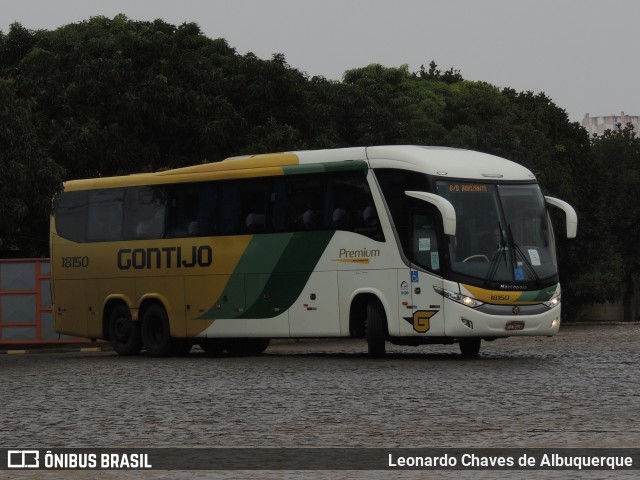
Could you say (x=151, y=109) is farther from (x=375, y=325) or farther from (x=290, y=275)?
(x=375, y=325)

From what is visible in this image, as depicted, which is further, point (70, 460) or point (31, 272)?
point (31, 272)

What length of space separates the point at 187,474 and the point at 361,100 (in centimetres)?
4346

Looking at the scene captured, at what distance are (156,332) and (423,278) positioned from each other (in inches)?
267

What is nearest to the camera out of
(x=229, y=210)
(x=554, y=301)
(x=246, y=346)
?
(x=554, y=301)

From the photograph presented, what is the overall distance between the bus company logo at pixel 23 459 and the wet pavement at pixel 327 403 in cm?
52

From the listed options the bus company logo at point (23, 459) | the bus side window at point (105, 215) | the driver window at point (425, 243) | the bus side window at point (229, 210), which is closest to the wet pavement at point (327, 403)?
the bus company logo at point (23, 459)

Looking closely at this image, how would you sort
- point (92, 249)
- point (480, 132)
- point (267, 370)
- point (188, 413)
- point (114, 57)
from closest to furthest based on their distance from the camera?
point (188, 413)
point (267, 370)
point (92, 249)
point (114, 57)
point (480, 132)

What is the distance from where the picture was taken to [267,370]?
76.7 ft

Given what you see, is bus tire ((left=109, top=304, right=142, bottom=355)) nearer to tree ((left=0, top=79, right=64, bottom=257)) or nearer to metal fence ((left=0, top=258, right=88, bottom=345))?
tree ((left=0, top=79, right=64, bottom=257))

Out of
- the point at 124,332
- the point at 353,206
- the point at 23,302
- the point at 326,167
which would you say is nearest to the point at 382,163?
the point at 353,206

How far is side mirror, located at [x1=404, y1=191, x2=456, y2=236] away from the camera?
78.9 ft

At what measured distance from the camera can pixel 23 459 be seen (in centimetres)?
1145

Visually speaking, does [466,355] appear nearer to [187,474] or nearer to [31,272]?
[31,272]

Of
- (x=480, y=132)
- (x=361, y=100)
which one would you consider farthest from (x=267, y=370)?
(x=480, y=132)
